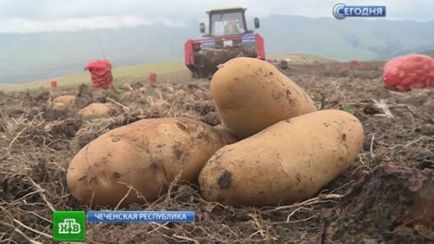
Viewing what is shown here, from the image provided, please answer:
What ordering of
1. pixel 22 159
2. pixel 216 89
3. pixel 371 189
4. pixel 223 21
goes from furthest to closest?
1. pixel 223 21
2. pixel 22 159
3. pixel 216 89
4. pixel 371 189

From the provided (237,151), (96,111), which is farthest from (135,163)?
(96,111)

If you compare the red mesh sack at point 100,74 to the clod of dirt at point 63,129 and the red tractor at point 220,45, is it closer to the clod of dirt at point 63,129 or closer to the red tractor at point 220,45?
the red tractor at point 220,45

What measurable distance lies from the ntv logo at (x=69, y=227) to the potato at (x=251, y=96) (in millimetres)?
1228

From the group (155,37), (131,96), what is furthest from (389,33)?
(131,96)

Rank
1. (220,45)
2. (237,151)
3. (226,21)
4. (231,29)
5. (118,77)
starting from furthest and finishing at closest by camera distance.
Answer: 1. (118,77)
2. (226,21)
3. (231,29)
4. (220,45)
5. (237,151)

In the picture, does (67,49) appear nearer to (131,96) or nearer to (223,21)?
(223,21)

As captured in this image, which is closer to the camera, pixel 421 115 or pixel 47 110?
pixel 421 115

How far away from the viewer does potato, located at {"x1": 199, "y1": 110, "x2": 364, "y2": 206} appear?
9.73 ft

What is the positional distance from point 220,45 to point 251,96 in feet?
40.4

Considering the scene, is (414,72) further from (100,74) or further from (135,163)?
(135,163)

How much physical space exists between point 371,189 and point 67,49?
152 meters

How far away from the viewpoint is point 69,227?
2.27 m

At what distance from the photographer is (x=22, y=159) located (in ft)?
11.7

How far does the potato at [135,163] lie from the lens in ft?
10.0
